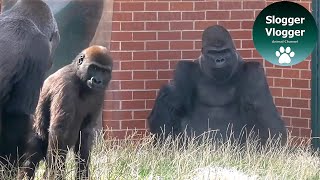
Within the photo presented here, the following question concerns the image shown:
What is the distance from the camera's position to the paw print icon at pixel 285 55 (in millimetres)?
7859

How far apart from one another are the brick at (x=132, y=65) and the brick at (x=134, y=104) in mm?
287

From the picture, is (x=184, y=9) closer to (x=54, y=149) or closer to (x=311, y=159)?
(x=311, y=159)

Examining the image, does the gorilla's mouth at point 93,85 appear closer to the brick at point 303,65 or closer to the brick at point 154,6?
the brick at point 154,6

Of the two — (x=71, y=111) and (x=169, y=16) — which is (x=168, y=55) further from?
(x=71, y=111)

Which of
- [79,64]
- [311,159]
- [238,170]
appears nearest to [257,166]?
[238,170]

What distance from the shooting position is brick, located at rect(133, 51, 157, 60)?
306 inches

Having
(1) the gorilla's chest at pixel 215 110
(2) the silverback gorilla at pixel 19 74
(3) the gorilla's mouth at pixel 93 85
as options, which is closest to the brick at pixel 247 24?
(1) the gorilla's chest at pixel 215 110

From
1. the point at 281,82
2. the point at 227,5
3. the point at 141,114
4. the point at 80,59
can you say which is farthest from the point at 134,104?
the point at 80,59

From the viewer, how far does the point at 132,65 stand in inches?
306

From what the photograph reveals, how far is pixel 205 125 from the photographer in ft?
25.3

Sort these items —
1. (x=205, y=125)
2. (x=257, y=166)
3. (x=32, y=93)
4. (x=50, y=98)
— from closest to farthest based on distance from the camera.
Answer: (x=32, y=93) → (x=50, y=98) → (x=257, y=166) → (x=205, y=125)

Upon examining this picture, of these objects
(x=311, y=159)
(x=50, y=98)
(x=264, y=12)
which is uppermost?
(x=264, y=12)

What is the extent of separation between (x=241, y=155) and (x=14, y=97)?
7.65ft

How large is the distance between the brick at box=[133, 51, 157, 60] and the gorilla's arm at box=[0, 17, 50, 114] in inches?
85.2
